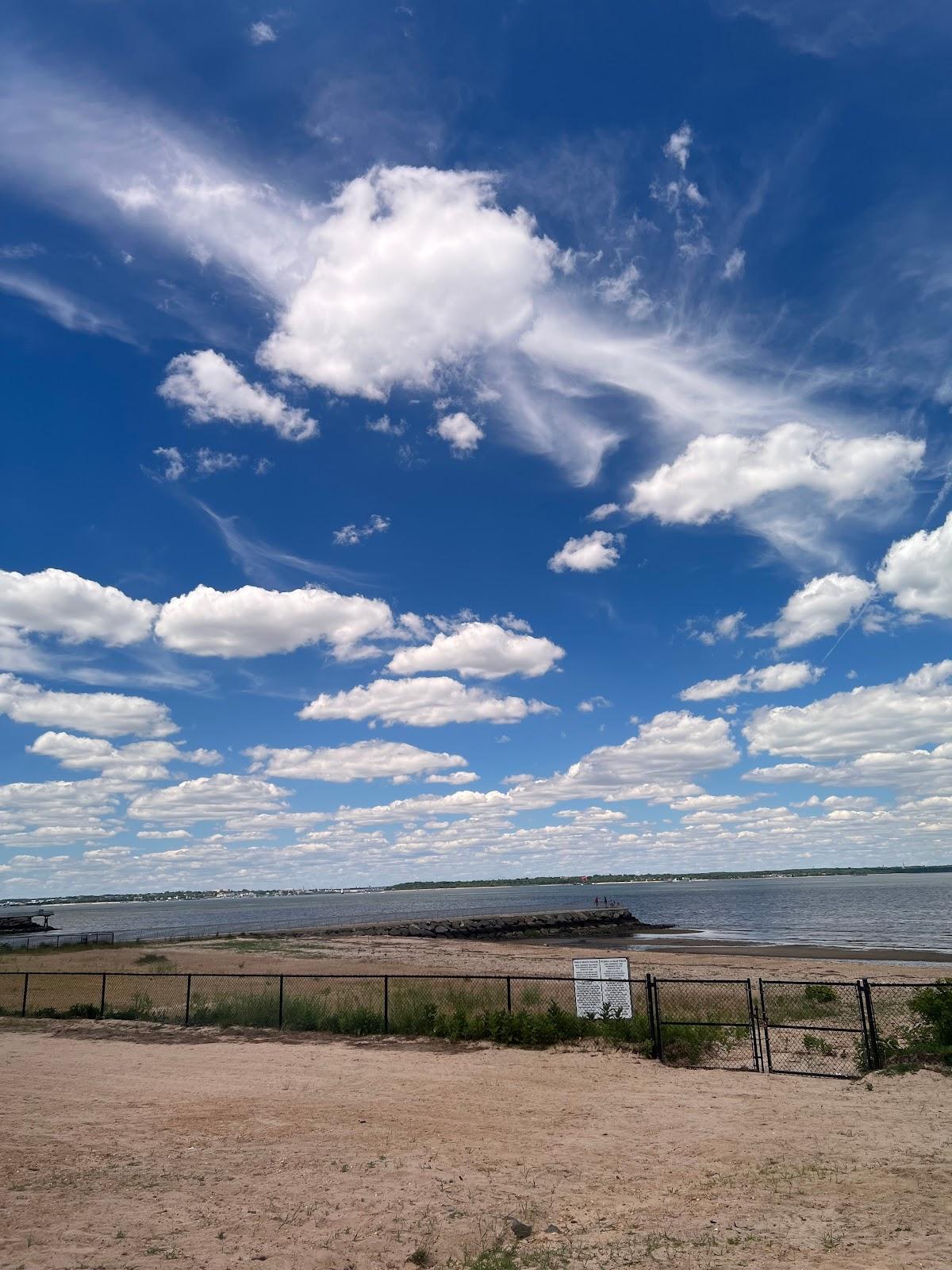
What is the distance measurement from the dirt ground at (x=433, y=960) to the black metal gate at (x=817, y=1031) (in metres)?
9.88

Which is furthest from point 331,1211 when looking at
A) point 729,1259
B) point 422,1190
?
point 729,1259

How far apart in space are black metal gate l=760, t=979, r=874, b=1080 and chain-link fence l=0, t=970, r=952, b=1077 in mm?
46

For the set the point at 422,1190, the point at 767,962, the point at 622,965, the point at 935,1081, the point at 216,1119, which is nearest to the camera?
the point at 422,1190

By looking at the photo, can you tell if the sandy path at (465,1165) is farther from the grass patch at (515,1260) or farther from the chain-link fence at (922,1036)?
the chain-link fence at (922,1036)

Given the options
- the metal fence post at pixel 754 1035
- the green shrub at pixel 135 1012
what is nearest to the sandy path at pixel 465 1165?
the metal fence post at pixel 754 1035

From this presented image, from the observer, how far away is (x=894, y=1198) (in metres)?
8.30

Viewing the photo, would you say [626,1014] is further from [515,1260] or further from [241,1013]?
[515,1260]

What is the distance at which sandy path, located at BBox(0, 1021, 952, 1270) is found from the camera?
752cm

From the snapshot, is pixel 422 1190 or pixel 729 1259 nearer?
pixel 729 1259

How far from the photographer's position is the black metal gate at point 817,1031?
1435 centimetres

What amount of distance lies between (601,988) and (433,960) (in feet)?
95.2

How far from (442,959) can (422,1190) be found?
124 ft

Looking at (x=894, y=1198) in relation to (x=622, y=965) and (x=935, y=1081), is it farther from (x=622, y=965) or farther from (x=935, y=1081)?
(x=622, y=965)

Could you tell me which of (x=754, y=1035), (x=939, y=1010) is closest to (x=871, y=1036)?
(x=939, y=1010)
